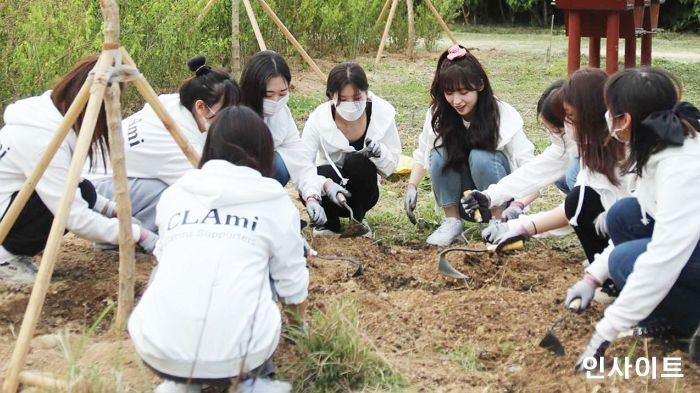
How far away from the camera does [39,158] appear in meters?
3.59

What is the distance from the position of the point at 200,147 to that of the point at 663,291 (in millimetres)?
1986

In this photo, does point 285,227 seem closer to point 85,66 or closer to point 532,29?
point 85,66

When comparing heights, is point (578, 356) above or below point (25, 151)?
below

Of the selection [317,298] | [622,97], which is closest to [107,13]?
[317,298]

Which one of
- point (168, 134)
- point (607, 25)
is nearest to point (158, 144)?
point (168, 134)

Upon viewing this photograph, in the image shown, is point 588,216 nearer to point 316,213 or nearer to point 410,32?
point 316,213

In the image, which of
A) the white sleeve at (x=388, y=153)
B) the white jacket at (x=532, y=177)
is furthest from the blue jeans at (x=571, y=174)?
the white sleeve at (x=388, y=153)

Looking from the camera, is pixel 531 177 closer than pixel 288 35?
Yes

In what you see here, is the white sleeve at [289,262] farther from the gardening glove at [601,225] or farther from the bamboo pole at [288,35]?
the bamboo pole at [288,35]

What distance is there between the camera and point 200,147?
3.94 m

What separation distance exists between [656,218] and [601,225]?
0.79 m

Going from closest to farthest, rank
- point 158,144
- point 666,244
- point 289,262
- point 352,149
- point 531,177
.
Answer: point 666,244 → point 289,262 → point 158,144 → point 531,177 → point 352,149

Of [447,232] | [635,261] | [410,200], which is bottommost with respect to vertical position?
[447,232]

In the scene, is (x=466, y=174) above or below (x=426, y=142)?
below
